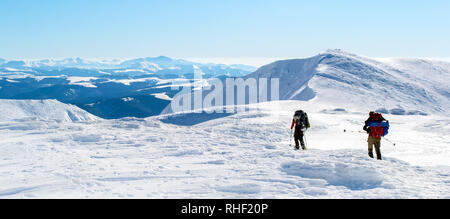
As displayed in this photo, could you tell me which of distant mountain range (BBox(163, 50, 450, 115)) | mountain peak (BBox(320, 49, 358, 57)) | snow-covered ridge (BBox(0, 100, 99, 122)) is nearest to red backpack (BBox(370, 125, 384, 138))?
distant mountain range (BBox(163, 50, 450, 115))

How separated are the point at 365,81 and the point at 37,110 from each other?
2627 inches

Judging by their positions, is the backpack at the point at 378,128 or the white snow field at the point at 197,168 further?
the backpack at the point at 378,128

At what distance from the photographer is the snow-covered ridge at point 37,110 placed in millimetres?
47787

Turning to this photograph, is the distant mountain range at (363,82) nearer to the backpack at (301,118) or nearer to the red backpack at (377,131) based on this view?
the backpack at (301,118)

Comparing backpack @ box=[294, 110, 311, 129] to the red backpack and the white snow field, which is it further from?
the red backpack

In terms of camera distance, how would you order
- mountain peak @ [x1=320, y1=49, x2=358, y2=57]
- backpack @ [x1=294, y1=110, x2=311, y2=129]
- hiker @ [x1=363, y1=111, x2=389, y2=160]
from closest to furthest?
hiker @ [x1=363, y1=111, x2=389, y2=160] < backpack @ [x1=294, y1=110, x2=311, y2=129] < mountain peak @ [x1=320, y1=49, x2=358, y2=57]

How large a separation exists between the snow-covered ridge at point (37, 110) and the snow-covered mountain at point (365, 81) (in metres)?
42.5

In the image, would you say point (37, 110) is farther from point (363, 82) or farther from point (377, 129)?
point (363, 82)

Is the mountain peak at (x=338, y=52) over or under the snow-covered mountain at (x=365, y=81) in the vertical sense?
over

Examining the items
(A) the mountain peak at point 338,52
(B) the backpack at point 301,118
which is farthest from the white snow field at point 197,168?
(A) the mountain peak at point 338,52

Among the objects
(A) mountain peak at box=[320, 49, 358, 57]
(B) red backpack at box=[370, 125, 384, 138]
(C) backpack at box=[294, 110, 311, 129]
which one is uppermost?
(A) mountain peak at box=[320, 49, 358, 57]

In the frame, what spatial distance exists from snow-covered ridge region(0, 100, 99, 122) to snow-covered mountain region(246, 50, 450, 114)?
42454 millimetres

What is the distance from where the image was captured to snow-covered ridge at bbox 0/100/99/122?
47.8 metres
